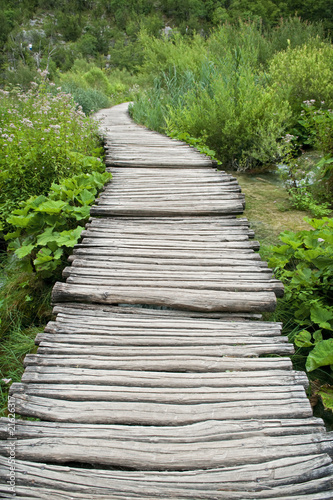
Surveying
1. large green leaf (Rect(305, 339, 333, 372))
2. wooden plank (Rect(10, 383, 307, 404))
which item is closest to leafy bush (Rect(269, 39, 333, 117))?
large green leaf (Rect(305, 339, 333, 372))

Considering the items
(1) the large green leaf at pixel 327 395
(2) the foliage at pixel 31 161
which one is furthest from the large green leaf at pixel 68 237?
(1) the large green leaf at pixel 327 395

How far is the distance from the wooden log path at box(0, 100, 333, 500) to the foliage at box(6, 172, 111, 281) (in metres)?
0.30

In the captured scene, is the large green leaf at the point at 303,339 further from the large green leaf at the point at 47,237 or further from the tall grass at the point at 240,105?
the tall grass at the point at 240,105

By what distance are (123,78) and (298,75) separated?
2173 cm

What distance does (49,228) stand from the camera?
10.5ft

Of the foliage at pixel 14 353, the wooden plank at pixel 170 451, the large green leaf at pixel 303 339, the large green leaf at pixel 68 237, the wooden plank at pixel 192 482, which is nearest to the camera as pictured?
the wooden plank at pixel 192 482

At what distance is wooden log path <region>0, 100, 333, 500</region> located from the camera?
51.0 inches

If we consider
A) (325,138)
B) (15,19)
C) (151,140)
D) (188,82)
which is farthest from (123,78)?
(15,19)

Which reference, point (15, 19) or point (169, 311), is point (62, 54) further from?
point (169, 311)

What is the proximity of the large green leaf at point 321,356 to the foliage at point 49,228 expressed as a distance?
2073 millimetres

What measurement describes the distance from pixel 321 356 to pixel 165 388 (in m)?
0.93

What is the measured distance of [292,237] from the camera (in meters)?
2.66

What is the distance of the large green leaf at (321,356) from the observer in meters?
1.88

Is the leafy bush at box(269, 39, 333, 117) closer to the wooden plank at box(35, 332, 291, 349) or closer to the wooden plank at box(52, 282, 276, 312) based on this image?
the wooden plank at box(52, 282, 276, 312)
